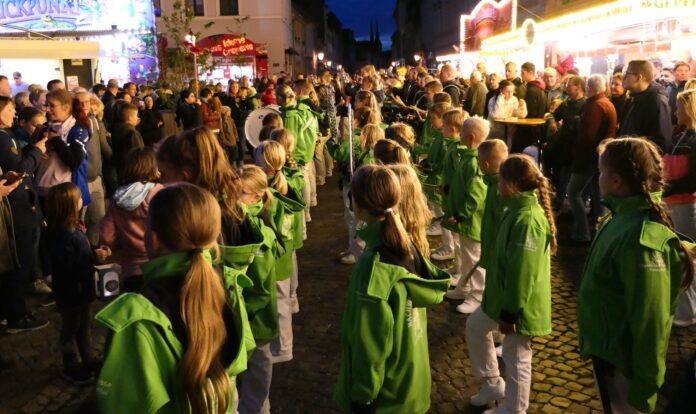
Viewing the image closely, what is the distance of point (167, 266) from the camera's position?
2.06 m

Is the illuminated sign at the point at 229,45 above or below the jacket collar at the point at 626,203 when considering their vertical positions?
above

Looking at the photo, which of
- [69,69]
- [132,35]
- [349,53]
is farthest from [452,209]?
[349,53]

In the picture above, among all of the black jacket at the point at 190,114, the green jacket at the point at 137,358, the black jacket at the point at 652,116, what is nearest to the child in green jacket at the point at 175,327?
the green jacket at the point at 137,358

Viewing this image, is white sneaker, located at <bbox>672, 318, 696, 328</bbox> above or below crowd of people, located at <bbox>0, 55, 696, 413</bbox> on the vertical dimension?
below

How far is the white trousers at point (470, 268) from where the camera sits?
5.65 metres

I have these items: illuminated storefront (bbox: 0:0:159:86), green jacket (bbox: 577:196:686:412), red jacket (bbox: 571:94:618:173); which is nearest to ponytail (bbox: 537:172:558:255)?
green jacket (bbox: 577:196:686:412)

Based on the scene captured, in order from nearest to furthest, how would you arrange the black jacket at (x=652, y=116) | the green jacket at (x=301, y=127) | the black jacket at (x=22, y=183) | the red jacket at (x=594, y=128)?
the black jacket at (x=22, y=183) < the black jacket at (x=652, y=116) < the red jacket at (x=594, y=128) < the green jacket at (x=301, y=127)

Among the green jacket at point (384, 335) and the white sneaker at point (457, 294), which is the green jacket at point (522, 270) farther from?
the white sneaker at point (457, 294)

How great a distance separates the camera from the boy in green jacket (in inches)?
219

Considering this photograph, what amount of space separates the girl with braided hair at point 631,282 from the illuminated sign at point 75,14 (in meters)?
27.2

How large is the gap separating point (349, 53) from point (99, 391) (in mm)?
119148

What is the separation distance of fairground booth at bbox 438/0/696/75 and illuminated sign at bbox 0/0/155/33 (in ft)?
51.1

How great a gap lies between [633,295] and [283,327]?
98.0 inches

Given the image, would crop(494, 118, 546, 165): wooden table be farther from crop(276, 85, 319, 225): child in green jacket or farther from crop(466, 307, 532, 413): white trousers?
crop(466, 307, 532, 413): white trousers
